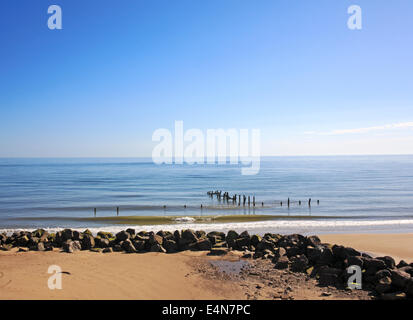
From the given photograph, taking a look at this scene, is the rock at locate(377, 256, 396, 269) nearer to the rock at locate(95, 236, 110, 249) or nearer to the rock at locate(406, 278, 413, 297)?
the rock at locate(406, 278, 413, 297)

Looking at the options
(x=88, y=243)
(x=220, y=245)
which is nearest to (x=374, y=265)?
(x=220, y=245)

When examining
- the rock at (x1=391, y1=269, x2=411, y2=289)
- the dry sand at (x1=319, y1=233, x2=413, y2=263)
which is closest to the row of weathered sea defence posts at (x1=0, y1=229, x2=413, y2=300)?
the rock at (x1=391, y1=269, x2=411, y2=289)

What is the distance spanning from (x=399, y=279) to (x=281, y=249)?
518 cm

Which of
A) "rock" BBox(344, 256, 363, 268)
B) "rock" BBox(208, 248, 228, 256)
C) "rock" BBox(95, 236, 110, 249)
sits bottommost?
"rock" BBox(208, 248, 228, 256)

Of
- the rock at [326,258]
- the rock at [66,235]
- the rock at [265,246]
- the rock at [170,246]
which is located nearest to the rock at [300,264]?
the rock at [326,258]

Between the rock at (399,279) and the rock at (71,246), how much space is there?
13.1 metres

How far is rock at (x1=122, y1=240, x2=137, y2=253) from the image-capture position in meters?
15.3

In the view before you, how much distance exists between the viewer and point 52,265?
12.9 metres

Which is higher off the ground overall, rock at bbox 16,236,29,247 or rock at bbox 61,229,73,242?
rock at bbox 61,229,73,242

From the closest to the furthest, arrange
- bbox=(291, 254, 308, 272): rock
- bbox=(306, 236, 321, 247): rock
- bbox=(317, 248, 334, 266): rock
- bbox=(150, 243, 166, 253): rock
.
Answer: bbox=(317, 248, 334, 266): rock → bbox=(291, 254, 308, 272): rock → bbox=(306, 236, 321, 247): rock → bbox=(150, 243, 166, 253): rock

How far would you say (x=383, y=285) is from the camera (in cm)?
988
